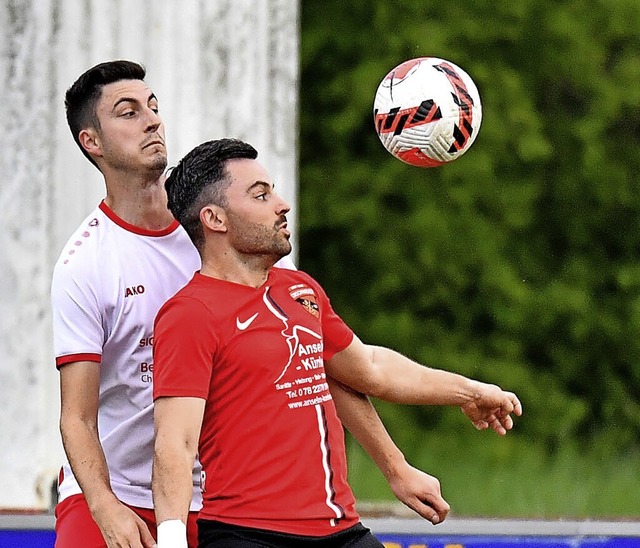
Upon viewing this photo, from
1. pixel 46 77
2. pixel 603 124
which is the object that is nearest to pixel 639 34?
pixel 603 124

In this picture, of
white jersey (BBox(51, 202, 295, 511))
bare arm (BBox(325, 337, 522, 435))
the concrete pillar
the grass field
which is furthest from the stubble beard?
the grass field

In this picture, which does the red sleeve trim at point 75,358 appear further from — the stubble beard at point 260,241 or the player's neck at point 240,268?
the stubble beard at point 260,241

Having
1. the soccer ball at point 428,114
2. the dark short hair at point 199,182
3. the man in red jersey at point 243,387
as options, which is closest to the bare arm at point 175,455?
the man in red jersey at point 243,387

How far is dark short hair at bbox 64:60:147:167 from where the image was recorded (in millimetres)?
4734

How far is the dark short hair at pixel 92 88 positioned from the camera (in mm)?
4734

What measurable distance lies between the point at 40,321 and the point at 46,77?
1.29 metres

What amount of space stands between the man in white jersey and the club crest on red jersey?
43cm

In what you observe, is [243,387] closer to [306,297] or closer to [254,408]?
[254,408]

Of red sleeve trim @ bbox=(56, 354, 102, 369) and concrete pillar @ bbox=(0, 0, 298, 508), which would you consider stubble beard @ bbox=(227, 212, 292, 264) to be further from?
concrete pillar @ bbox=(0, 0, 298, 508)

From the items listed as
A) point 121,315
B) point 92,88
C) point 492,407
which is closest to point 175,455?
point 121,315

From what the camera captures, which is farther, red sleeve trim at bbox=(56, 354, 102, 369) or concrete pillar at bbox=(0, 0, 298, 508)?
concrete pillar at bbox=(0, 0, 298, 508)

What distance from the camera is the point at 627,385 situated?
14.7 m

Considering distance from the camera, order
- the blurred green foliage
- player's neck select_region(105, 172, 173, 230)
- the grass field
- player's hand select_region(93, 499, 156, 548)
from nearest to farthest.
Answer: player's hand select_region(93, 499, 156, 548) < player's neck select_region(105, 172, 173, 230) < the grass field < the blurred green foliage

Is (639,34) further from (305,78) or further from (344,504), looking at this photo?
(344,504)
